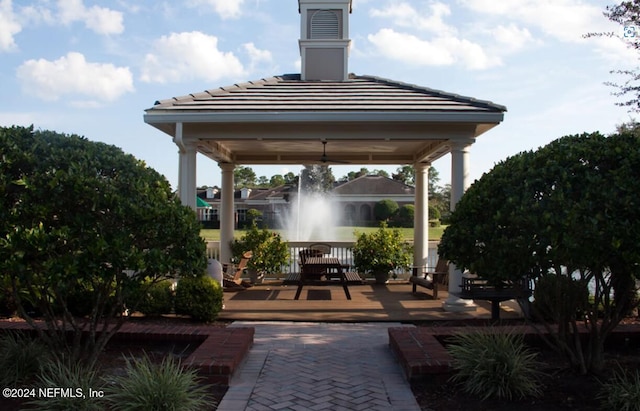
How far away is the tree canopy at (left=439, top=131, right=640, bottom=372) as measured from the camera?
410 cm

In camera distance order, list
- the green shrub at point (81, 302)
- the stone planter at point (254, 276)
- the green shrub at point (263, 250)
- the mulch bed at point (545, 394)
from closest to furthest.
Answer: the mulch bed at point (545, 394), the green shrub at point (81, 302), the green shrub at point (263, 250), the stone planter at point (254, 276)

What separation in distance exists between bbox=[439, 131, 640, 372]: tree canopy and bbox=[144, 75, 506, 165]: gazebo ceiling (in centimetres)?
375

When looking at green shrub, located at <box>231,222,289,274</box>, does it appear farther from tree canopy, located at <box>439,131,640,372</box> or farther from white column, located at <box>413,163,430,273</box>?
tree canopy, located at <box>439,131,640,372</box>

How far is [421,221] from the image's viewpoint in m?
13.0

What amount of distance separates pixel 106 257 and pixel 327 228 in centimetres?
2744

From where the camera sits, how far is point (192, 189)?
9.48 m

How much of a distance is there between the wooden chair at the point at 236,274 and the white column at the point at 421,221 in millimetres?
3938

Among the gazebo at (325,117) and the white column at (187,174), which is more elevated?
the gazebo at (325,117)

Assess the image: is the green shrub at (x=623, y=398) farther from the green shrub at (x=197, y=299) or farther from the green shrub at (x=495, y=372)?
the green shrub at (x=197, y=299)

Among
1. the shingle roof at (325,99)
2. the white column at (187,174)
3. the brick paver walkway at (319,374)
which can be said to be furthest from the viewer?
the white column at (187,174)

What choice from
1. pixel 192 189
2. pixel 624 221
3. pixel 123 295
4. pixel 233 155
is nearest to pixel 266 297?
pixel 192 189

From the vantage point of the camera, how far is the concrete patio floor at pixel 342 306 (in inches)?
343

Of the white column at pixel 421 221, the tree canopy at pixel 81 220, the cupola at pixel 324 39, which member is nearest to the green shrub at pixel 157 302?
the tree canopy at pixel 81 220

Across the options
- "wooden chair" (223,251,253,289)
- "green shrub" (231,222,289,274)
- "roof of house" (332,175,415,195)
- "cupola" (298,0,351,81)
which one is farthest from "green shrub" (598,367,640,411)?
"roof of house" (332,175,415,195)
